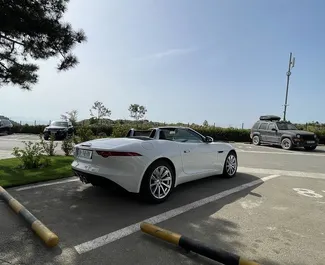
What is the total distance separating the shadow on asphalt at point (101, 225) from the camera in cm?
304

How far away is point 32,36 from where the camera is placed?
8.17m

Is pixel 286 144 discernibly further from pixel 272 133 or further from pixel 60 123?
pixel 60 123

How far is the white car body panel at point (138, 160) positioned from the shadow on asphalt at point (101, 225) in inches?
16.9

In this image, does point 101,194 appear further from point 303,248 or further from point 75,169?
point 303,248

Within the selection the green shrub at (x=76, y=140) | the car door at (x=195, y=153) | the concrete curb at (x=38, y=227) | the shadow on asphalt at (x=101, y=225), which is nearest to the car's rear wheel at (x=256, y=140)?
the green shrub at (x=76, y=140)

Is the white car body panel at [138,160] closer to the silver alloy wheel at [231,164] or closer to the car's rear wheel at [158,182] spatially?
the car's rear wheel at [158,182]

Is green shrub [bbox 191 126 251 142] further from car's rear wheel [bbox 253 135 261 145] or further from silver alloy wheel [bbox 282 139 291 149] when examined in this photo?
silver alloy wheel [bbox 282 139 291 149]

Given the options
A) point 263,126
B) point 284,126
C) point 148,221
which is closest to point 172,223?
point 148,221

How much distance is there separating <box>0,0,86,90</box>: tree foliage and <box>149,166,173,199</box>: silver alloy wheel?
5.50 metres

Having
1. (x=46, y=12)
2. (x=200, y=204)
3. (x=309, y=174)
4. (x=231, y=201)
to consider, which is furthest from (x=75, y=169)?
(x=309, y=174)

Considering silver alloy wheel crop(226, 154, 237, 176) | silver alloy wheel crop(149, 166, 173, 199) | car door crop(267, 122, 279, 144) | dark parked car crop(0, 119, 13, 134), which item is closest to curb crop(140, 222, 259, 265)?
silver alloy wheel crop(149, 166, 173, 199)

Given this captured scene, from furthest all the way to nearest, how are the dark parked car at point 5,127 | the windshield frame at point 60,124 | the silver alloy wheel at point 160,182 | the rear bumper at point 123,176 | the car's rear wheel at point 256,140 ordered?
1. the dark parked car at point 5,127
2. the windshield frame at point 60,124
3. the car's rear wheel at point 256,140
4. the silver alloy wheel at point 160,182
5. the rear bumper at point 123,176

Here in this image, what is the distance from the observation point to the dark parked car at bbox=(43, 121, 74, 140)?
21.2m

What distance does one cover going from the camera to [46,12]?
26.4 ft
